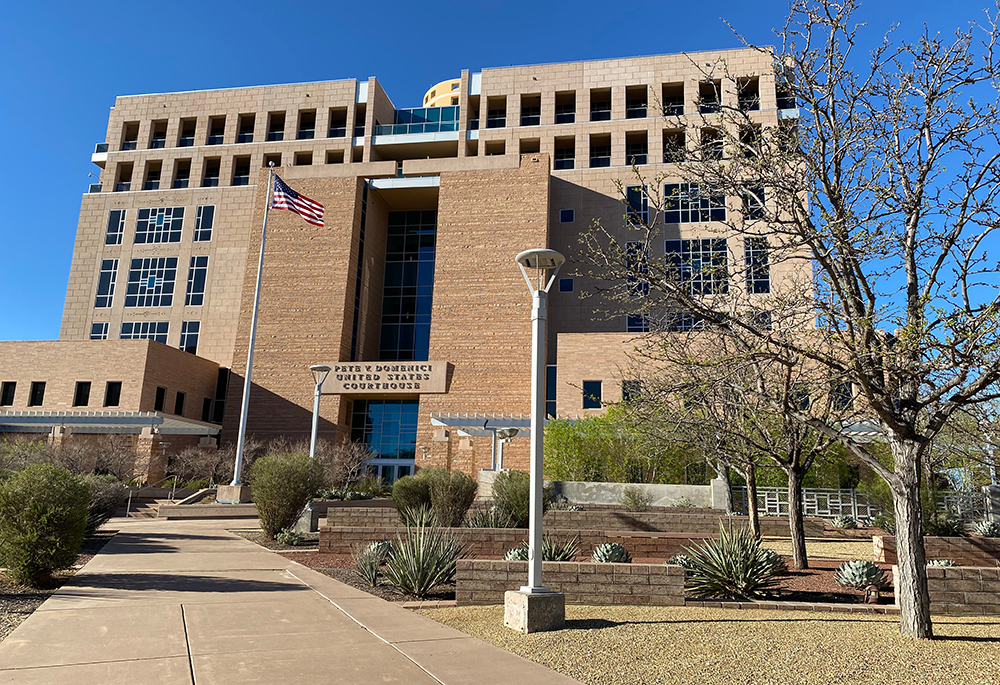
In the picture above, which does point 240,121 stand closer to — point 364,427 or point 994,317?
point 364,427

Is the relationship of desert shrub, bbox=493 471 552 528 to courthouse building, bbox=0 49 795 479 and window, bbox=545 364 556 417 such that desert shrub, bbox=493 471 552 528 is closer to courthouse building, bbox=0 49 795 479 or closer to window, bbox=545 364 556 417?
courthouse building, bbox=0 49 795 479

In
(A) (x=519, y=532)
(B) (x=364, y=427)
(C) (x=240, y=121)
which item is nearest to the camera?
(A) (x=519, y=532)

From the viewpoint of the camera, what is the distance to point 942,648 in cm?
679

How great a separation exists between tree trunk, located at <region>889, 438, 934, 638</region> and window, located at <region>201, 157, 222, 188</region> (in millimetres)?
56458

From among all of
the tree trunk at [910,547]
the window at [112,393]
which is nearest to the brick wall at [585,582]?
the tree trunk at [910,547]

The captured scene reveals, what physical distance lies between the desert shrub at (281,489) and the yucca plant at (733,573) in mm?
10170

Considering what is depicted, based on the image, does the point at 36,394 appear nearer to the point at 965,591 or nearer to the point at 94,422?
the point at 94,422

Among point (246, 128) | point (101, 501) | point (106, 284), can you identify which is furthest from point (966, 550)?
point (246, 128)

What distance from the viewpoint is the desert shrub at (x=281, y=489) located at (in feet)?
54.0

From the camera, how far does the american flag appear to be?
99.4 feet

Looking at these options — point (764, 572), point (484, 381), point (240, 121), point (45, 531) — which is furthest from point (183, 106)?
point (764, 572)

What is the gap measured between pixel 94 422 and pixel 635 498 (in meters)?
32.4

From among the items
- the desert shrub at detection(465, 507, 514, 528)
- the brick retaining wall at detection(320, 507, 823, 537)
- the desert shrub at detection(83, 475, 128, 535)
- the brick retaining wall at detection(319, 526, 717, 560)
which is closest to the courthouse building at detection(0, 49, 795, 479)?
the brick retaining wall at detection(320, 507, 823, 537)

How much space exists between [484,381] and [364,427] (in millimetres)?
9825
